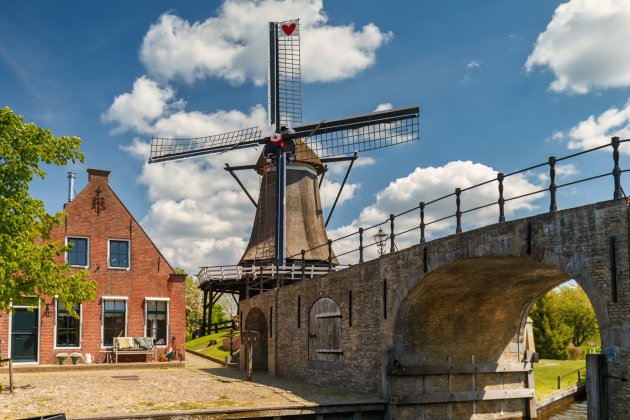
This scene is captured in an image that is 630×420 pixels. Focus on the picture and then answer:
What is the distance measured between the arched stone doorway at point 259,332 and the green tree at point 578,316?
24.9m

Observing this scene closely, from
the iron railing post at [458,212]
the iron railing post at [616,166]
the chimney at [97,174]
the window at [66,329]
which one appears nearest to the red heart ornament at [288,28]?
the chimney at [97,174]

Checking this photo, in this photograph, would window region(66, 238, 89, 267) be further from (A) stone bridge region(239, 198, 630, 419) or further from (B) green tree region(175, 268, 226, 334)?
(B) green tree region(175, 268, 226, 334)

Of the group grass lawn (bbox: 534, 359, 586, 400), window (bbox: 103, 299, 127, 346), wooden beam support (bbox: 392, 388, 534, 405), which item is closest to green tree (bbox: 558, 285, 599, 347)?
grass lawn (bbox: 534, 359, 586, 400)

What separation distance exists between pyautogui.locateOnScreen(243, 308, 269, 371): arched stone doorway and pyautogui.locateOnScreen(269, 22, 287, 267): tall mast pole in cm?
429

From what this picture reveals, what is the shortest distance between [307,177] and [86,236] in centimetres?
1267

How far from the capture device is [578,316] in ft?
142

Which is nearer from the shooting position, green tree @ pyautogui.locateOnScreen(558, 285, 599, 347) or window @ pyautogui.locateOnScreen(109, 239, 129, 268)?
window @ pyautogui.locateOnScreen(109, 239, 129, 268)

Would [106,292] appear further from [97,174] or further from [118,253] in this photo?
[97,174]

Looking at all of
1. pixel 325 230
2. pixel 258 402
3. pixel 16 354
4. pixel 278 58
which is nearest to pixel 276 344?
pixel 258 402

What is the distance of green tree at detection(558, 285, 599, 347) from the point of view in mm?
43094

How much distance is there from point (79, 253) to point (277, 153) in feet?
37.0

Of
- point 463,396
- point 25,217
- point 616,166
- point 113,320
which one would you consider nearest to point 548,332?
point 463,396

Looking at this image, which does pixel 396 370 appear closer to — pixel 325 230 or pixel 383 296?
pixel 383 296

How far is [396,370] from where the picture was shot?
15.2m
